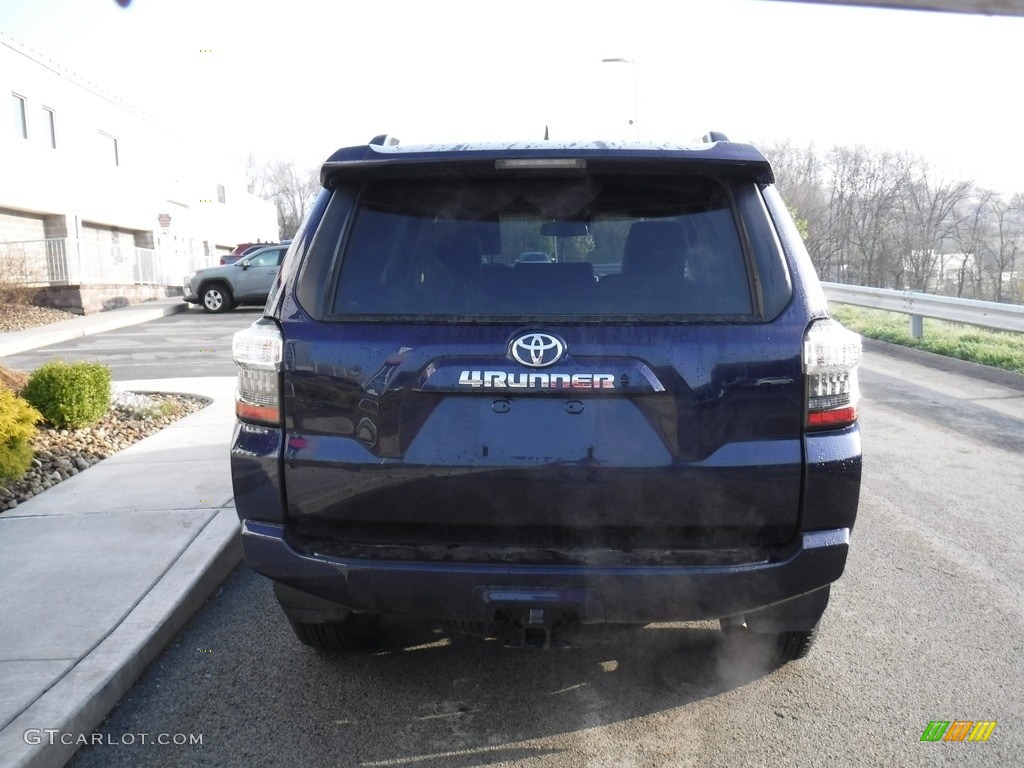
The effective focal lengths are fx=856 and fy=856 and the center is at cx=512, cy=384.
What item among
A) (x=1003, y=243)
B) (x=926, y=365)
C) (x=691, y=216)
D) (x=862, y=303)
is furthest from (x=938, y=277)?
(x=691, y=216)

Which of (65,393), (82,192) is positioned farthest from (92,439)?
(82,192)

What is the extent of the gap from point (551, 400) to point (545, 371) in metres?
0.09

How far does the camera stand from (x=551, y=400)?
2520mm

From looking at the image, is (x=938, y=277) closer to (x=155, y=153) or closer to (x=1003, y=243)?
(x=1003, y=243)

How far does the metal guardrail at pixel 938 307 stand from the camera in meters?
11.8

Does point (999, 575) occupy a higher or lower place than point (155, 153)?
lower

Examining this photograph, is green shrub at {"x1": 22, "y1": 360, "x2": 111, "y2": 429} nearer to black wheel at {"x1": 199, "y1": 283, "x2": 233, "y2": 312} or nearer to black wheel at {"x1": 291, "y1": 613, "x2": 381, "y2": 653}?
black wheel at {"x1": 291, "y1": 613, "x2": 381, "y2": 653}

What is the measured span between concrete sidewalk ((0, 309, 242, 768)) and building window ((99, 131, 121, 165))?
28417mm

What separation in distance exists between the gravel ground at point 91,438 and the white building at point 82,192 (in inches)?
523

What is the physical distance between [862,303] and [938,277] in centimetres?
3313

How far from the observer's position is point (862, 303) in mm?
16000

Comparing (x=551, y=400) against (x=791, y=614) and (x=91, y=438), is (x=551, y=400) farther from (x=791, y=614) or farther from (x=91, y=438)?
(x=91, y=438)

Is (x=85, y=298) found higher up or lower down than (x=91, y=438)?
higher up

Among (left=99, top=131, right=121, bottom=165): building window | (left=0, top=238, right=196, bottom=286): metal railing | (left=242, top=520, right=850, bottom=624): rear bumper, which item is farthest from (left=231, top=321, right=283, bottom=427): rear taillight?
(left=99, top=131, right=121, bottom=165): building window
